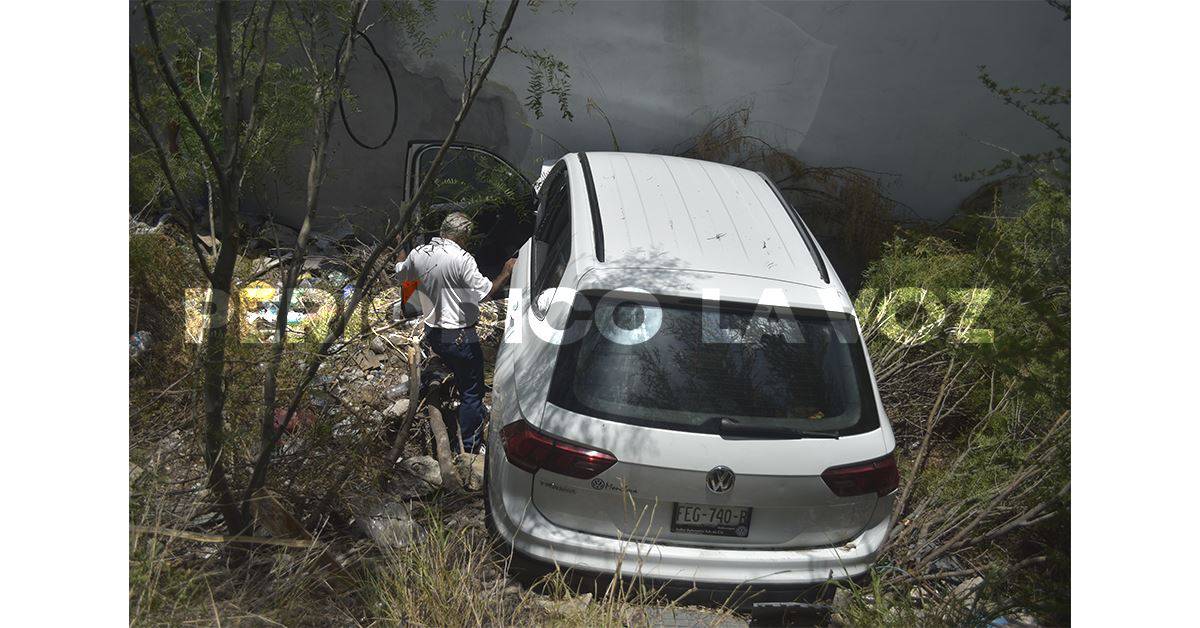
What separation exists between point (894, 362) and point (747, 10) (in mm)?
3633

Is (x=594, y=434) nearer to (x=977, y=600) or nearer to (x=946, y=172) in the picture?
(x=977, y=600)

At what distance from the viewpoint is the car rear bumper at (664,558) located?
10.9 feet

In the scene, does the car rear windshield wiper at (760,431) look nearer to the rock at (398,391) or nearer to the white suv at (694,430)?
the white suv at (694,430)

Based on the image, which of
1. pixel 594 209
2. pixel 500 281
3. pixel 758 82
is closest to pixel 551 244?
pixel 594 209

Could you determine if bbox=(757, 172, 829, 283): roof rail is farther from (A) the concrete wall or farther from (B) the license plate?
(A) the concrete wall

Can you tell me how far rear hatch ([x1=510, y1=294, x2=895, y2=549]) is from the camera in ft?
10.6

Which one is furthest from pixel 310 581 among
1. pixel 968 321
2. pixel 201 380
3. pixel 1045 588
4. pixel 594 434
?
pixel 968 321

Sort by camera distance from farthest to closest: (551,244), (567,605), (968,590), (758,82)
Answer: (758,82) < (551,244) < (968,590) < (567,605)

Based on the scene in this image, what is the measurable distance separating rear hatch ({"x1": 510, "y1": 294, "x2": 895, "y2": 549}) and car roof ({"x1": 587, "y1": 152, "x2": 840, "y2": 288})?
12.0 inches

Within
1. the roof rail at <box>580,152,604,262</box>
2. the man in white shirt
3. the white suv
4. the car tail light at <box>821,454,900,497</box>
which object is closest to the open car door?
the man in white shirt

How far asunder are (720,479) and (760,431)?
0.83 feet

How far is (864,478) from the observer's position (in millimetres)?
3414

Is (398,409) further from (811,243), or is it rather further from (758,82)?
(758,82)

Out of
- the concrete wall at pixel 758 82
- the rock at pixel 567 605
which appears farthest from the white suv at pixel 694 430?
the concrete wall at pixel 758 82
